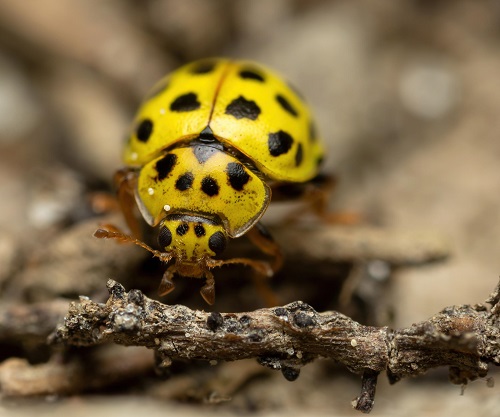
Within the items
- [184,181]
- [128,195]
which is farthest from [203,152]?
[128,195]

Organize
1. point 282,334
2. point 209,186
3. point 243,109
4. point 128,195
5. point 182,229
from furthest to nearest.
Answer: point 128,195, point 243,109, point 209,186, point 182,229, point 282,334

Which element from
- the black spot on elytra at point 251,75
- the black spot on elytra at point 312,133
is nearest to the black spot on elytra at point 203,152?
the black spot on elytra at point 251,75

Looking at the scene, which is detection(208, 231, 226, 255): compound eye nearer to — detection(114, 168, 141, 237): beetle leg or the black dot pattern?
detection(114, 168, 141, 237): beetle leg

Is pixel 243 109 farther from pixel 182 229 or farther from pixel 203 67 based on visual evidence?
pixel 182 229

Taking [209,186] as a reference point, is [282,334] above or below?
below

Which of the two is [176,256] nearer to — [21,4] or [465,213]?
[465,213]

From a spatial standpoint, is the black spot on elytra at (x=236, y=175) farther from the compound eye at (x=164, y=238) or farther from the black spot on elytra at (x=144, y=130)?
Answer: the black spot on elytra at (x=144, y=130)

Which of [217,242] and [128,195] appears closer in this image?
[217,242]
